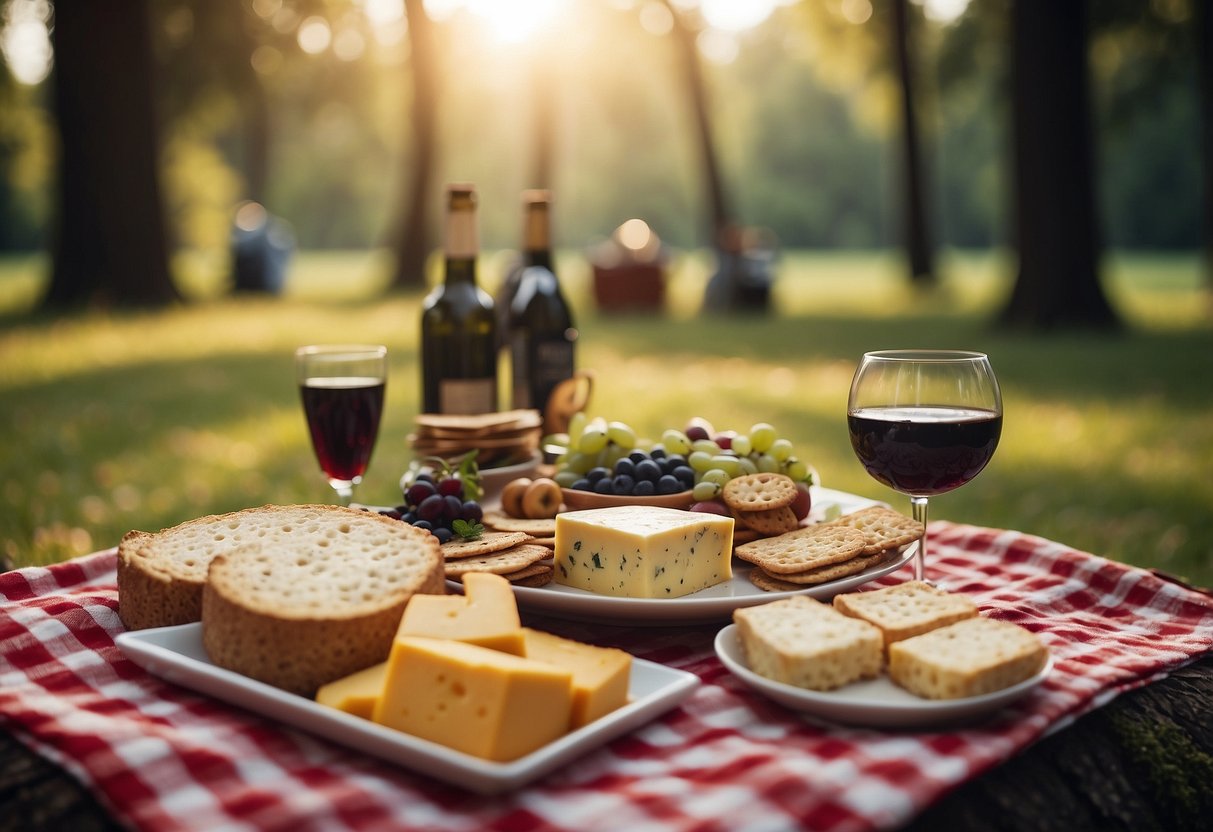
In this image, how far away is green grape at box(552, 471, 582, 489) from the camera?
2.16 meters

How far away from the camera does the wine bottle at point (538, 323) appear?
2994 mm

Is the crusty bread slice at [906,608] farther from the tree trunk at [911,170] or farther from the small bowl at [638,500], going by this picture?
the tree trunk at [911,170]

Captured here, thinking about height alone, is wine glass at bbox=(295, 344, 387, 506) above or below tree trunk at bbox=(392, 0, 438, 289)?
below

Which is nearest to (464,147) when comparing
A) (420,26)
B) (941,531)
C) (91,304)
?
(420,26)

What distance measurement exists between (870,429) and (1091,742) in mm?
577

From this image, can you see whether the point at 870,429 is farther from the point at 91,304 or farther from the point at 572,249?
the point at 572,249

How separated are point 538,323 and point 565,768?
6.45 feet

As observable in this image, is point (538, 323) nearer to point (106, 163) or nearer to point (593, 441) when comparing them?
point (593, 441)

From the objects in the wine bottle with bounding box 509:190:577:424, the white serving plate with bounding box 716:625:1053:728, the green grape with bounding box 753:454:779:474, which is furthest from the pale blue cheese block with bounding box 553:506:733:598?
the wine bottle with bounding box 509:190:577:424

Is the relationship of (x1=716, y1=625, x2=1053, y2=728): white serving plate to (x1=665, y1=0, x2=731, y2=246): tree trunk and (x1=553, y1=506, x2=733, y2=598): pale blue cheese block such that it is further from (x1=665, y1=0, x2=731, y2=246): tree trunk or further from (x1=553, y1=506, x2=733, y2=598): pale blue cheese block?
(x1=665, y1=0, x2=731, y2=246): tree trunk

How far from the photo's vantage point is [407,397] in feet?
28.8

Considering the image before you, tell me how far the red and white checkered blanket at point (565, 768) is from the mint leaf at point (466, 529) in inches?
8.0

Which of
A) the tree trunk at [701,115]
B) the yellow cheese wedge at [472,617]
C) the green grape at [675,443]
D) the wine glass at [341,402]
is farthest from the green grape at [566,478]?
the tree trunk at [701,115]

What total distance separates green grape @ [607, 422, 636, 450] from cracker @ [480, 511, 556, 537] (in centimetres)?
25
